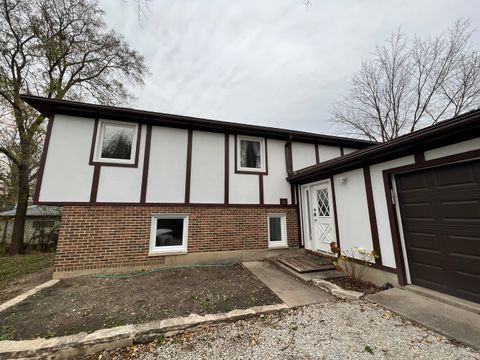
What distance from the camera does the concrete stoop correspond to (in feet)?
12.1

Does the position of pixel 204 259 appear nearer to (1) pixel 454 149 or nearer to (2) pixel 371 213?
(2) pixel 371 213

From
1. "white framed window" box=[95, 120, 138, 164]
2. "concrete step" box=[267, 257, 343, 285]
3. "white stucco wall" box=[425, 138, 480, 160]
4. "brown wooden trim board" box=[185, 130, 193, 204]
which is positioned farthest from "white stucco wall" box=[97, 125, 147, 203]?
"white stucco wall" box=[425, 138, 480, 160]

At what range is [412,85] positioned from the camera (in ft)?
40.3

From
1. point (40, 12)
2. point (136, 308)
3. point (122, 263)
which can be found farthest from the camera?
point (40, 12)

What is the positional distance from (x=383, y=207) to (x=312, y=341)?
3.07 m

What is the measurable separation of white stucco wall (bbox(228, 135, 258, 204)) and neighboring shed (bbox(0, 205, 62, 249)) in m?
13.1

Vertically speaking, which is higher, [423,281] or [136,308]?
[423,281]

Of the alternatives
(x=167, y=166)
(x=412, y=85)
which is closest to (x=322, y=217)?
(x=167, y=166)

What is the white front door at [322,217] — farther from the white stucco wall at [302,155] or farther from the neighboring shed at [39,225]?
the neighboring shed at [39,225]

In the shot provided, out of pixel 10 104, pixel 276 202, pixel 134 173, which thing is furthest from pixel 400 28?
pixel 10 104

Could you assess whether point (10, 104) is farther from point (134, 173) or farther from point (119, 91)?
point (134, 173)

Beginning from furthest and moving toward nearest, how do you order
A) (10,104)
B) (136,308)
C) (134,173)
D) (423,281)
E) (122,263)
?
(10,104) → (134,173) → (122,263) → (423,281) → (136,308)

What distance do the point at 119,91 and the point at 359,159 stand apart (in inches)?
489

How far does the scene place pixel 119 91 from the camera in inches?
439
